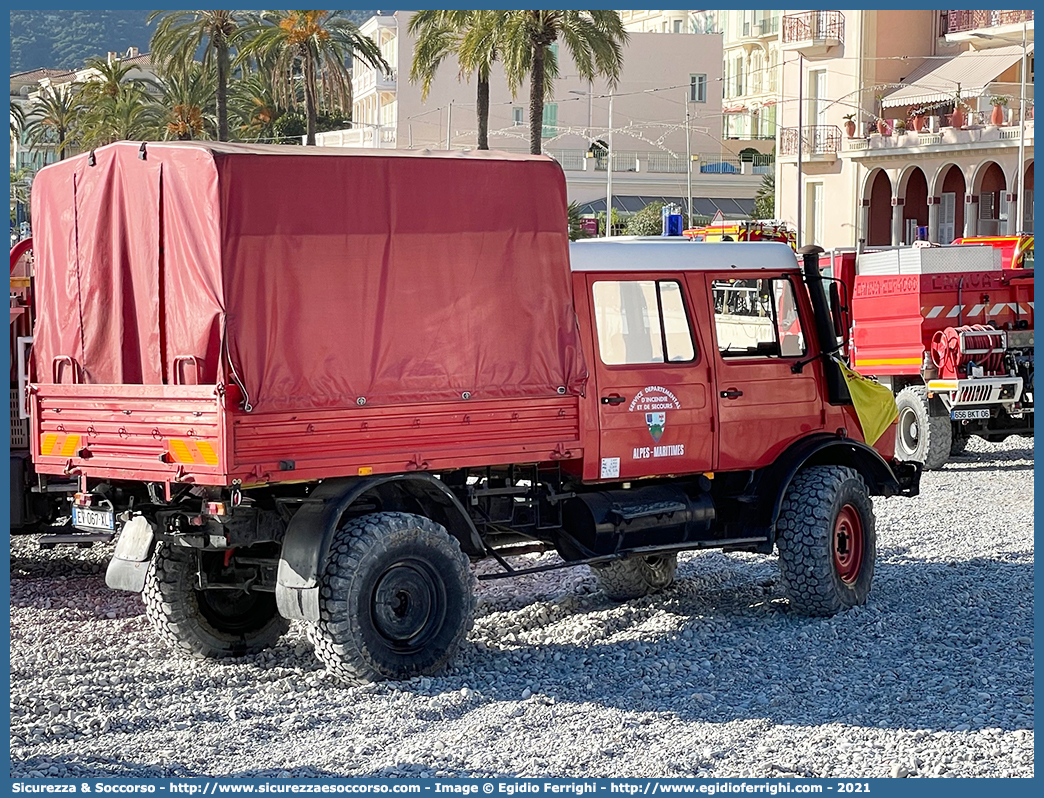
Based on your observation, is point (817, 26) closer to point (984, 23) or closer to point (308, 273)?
point (984, 23)

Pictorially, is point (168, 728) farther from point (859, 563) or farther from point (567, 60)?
point (567, 60)

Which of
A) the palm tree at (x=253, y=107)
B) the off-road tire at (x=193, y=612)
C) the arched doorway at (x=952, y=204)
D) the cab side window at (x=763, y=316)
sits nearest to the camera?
the off-road tire at (x=193, y=612)

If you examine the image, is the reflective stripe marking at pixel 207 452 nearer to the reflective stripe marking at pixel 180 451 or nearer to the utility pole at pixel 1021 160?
the reflective stripe marking at pixel 180 451

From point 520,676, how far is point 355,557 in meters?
1.16

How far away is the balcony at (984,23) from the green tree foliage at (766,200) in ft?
41.3

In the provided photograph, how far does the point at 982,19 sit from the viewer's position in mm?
52250

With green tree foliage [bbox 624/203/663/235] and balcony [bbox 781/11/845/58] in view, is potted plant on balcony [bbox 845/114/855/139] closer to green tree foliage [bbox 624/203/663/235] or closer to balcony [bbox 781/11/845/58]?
balcony [bbox 781/11/845/58]

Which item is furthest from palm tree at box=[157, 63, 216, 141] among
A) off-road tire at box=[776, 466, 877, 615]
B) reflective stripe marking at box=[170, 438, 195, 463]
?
reflective stripe marking at box=[170, 438, 195, 463]

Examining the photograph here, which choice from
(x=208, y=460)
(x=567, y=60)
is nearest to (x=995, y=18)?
(x=567, y=60)

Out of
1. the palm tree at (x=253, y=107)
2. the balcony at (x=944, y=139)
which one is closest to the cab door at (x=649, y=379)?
the balcony at (x=944, y=139)

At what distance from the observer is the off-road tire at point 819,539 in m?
9.79

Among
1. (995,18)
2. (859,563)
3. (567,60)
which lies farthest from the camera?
(567,60)

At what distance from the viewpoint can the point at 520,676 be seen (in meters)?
8.49

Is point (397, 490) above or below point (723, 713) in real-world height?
above
